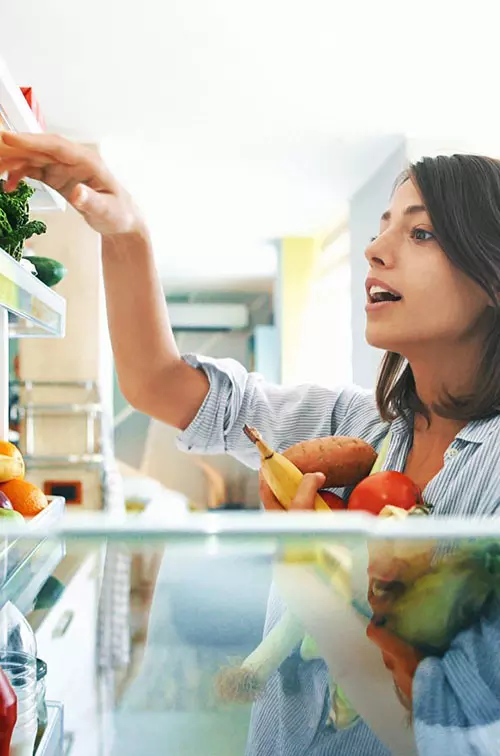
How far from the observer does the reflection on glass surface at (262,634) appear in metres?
0.24

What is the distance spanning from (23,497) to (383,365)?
0.38 meters

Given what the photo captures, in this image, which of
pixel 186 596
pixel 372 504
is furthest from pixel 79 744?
pixel 372 504

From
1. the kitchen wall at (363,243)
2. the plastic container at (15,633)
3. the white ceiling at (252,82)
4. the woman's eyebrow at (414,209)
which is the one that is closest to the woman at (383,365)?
the woman's eyebrow at (414,209)

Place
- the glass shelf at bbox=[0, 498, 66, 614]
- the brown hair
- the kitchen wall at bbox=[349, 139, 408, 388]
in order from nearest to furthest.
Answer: the glass shelf at bbox=[0, 498, 66, 614], the brown hair, the kitchen wall at bbox=[349, 139, 408, 388]

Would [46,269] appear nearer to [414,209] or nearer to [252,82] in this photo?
[414,209]

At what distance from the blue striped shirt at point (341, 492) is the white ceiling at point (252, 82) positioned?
1.44 metres

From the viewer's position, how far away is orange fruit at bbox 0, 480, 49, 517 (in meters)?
0.64

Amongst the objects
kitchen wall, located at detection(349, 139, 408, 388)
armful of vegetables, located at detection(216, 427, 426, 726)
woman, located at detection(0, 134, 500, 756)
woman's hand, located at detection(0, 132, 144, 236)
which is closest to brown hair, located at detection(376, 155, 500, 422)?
woman, located at detection(0, 134, 500, 756)

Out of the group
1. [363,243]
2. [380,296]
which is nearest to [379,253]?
[380,296]

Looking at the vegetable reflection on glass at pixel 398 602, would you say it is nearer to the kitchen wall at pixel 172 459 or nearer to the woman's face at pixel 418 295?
the woman's face at pixel 418 295

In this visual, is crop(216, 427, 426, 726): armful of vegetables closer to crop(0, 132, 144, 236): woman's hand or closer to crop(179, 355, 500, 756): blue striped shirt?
crop(179, 355, 500, 756): blue striped shirt

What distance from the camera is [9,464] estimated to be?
65cm

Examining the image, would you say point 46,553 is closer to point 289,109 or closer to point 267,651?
point 267,651

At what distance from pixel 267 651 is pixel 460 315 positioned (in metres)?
0.39
